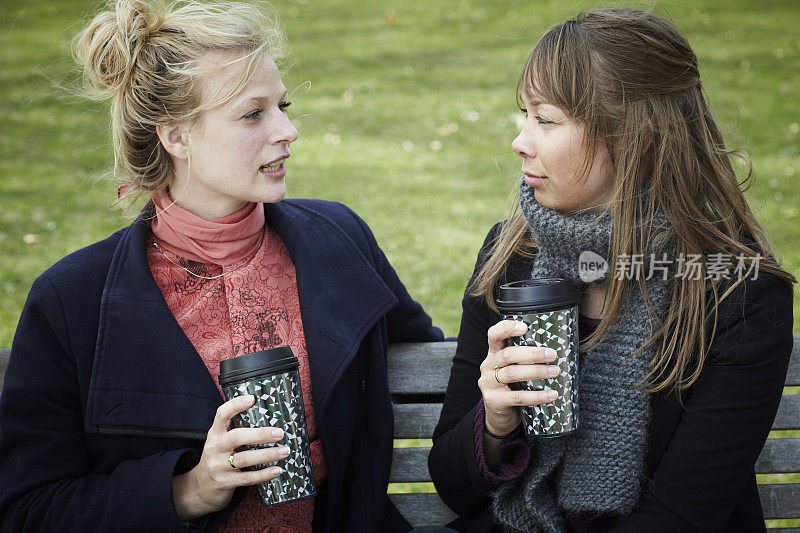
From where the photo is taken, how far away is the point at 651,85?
7.71 feet

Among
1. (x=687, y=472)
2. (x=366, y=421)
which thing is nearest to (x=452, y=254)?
(x=366, y=421)

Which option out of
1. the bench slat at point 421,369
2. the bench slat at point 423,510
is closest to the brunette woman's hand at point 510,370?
the bench slat at point 421,369

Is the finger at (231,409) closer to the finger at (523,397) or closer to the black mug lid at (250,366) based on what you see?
the black mug lid at (250,366)

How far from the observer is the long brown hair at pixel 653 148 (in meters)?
2.32

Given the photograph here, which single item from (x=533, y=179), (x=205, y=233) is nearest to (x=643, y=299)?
(x=533, y=179)

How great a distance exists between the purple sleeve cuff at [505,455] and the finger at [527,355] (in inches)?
14.2

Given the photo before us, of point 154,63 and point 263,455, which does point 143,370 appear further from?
point 154,63

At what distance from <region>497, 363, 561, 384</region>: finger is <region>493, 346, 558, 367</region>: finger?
0.04 feet

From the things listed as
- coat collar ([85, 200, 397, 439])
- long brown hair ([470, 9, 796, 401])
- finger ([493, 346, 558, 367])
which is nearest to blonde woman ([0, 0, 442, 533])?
coat collar ([85, 200, 397, 439])

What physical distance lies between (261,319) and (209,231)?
310mm

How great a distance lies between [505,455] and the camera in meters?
2.44

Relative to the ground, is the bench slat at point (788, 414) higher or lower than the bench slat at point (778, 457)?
higher

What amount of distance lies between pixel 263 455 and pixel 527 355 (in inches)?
27.3

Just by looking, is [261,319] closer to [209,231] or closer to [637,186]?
[209,231]
